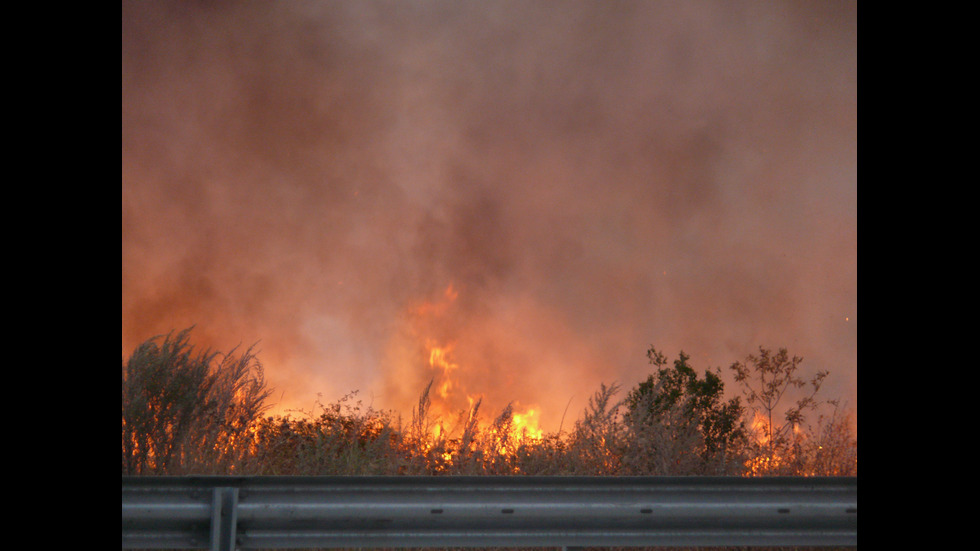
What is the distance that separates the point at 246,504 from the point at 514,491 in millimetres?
1681

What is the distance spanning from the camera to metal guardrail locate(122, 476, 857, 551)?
11.0ft

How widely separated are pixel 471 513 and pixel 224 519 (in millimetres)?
1534

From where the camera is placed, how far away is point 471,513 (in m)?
3.41

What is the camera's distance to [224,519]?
334 cm

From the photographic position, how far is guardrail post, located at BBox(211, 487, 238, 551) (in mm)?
3301

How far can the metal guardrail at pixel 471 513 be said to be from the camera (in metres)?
3.35

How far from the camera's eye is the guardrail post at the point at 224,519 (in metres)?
3.30
